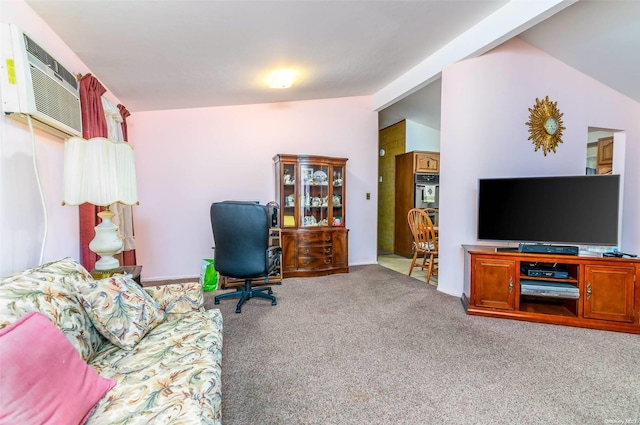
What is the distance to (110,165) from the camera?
1704 millimetres

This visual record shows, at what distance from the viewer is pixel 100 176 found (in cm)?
168

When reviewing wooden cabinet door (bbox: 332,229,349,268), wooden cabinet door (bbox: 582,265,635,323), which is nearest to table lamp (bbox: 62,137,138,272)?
wooden cabinet door (bbox: 332,229,349,268)

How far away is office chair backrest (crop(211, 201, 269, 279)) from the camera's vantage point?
268 cm

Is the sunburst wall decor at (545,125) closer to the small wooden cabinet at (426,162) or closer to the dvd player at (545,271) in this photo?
the dvd player at (545,271)

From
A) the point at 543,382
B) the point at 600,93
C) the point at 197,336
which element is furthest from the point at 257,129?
the point at 600,93

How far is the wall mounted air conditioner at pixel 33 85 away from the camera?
145 centimetres

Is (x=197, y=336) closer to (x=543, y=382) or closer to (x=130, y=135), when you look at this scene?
(x=543, y=382)


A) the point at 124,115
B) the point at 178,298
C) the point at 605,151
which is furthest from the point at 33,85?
the point at 605,151

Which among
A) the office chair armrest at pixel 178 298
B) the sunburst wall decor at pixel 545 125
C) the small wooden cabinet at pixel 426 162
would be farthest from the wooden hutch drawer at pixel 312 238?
the sunburst wall decor at pixel 545 125

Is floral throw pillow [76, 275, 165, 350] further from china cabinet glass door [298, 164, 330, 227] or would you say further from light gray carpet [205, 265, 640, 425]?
china cabinet glass door [298, 164, 330, 227]

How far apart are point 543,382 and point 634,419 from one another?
0.36 metres

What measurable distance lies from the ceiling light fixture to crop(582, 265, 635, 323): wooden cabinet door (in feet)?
11.2

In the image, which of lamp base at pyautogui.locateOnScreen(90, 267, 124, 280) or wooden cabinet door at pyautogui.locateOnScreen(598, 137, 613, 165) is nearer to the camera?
A: lamp base at pyautogui.locateOnScreen(90, 267, 124, 280)

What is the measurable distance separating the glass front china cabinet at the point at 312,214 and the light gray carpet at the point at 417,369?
112cm
